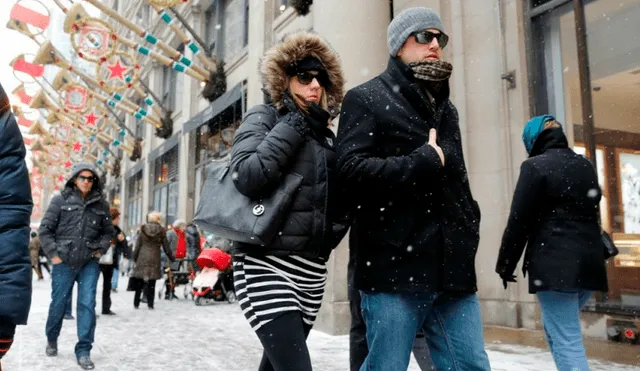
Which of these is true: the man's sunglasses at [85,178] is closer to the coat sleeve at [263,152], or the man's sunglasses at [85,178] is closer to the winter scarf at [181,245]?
the coat sleeve at [263,152]

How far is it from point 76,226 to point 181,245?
7536 mm

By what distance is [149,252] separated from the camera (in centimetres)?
1108

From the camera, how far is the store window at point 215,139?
1585 cm

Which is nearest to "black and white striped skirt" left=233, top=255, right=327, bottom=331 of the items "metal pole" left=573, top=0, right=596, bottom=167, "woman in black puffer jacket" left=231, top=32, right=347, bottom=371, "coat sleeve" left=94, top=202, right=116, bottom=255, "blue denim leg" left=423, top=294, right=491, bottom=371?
"woman in black puffer jacket" left=231, top=32, right=347, bottom=371

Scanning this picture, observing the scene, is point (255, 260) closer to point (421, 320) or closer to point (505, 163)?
point (421, 320)

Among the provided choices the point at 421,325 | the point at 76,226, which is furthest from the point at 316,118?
the point at 76,226

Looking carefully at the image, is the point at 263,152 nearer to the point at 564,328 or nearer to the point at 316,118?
the point at 316,118

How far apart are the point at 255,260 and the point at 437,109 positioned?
3.51 feet

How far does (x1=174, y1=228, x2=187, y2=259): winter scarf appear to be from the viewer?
1335 cm

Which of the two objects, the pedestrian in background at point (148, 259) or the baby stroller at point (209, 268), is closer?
the baby stroller at point (209, 268)

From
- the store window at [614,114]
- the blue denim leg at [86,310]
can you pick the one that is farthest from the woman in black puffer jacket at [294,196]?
the store window at [614,114]

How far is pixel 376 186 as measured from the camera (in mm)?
2264

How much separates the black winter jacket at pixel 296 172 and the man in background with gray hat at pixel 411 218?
12 cm

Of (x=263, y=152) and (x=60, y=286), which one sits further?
(x=60, y=286)
